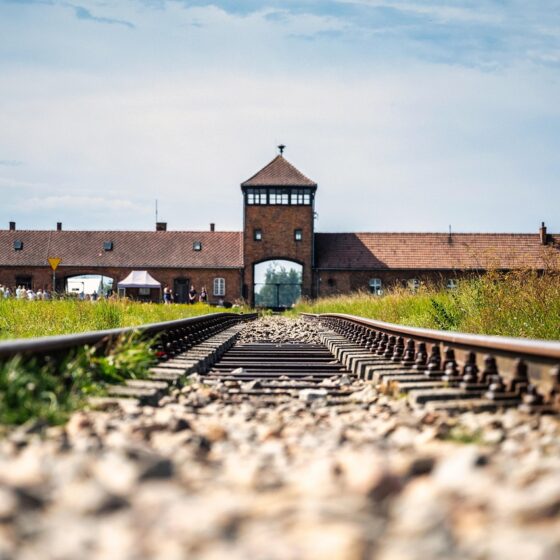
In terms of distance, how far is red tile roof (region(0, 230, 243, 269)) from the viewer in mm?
56219

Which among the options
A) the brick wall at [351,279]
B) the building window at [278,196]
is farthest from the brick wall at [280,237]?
the brick wall at [351,279]

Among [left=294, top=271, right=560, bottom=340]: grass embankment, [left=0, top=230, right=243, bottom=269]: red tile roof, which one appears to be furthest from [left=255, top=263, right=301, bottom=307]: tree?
[left=294, top=271, right=560, bottom=340]: grass embankment

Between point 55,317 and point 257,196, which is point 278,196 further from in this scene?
point 55,317

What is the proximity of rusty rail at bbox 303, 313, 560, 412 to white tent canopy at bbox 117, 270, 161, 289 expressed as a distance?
4575cm

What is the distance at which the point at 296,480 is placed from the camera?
2.65 meters

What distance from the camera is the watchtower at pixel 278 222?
53.4 m

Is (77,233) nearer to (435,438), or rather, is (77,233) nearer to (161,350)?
(161,350)

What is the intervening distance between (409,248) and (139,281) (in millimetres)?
17891

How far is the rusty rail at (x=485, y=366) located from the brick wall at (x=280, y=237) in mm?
44202

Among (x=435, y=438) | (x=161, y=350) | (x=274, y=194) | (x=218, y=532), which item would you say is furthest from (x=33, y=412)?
(x=274, y=194)

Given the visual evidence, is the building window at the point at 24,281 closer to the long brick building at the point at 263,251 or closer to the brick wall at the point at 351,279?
the long brick building at the point at 263,251

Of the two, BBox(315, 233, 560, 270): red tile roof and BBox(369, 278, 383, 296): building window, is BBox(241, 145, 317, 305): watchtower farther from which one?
Result: BBox(369, 278, 383, 296): building window

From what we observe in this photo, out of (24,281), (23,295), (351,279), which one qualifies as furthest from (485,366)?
(24,281)

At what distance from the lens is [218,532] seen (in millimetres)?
2053
